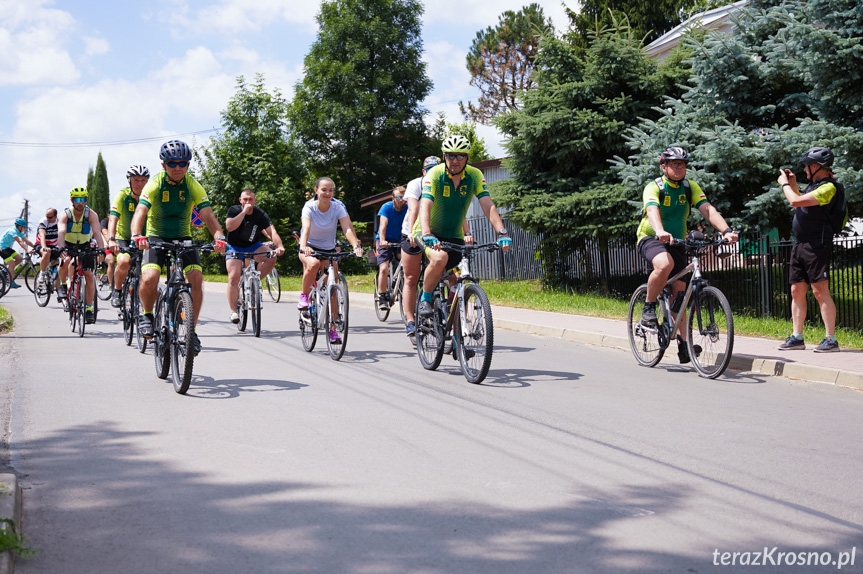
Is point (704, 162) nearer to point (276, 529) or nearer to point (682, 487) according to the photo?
point (682, 487)

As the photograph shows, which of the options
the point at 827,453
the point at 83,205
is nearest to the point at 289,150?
the point at 83,205

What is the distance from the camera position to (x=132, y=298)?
10.8 metres

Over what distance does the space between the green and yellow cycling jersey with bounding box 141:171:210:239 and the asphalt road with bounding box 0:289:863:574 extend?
4.62 feet

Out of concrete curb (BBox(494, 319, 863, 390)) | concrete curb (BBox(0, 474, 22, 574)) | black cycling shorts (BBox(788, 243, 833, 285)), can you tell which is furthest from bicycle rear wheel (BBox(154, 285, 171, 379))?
black cycling shorts (BBox(788, 243, 833, 285))

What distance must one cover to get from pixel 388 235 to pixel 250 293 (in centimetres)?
235

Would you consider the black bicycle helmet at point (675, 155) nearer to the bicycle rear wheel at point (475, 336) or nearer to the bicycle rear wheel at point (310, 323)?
the bicycle rear wheel at point (475, 336)

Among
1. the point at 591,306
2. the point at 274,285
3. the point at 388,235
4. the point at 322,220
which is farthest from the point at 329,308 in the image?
the point at 274,285

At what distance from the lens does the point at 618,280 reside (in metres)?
18.4

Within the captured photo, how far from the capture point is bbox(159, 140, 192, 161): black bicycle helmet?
8.03 m

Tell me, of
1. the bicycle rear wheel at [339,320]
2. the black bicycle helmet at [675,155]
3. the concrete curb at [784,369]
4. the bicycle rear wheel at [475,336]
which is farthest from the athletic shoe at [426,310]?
the concrete curb at [784,369]

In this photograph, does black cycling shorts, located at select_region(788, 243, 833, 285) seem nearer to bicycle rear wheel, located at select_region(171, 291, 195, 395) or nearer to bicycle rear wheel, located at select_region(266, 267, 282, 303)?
bicycle rear wheel, located at select_region(171, 291, 195, 395)

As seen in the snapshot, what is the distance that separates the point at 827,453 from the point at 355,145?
143 feet

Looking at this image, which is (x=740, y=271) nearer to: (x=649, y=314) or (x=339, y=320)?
(x=649, y=314)

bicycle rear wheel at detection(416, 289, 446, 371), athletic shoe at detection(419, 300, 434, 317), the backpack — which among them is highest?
the backpack
